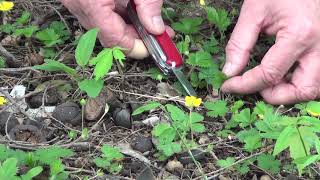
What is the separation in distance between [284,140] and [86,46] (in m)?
0.83

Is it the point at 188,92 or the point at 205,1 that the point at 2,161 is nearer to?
the point at 188,92

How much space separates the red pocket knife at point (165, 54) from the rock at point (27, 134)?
56 cm

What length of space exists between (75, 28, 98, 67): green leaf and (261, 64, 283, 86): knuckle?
0.64 meters

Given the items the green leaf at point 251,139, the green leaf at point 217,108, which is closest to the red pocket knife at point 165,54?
the green leaf at point 217,108

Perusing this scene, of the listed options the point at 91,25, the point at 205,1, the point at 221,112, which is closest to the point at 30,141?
the point at 91,25

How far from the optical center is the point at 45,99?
88.4 inches

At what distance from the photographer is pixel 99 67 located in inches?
79.0

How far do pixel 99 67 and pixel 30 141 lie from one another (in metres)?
0.37

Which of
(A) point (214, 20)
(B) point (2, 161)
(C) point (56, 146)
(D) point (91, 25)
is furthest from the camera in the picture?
(A) point (214, 20)

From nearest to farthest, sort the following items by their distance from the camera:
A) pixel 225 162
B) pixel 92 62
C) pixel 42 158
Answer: pixel 42 158 < pixel 225 162 < pixel 92 62

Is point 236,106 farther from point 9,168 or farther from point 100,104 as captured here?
point 9,168

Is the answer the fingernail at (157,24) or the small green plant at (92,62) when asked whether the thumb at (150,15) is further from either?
the small green plant at (92,62)

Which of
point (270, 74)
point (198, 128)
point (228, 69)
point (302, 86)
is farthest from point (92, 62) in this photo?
point (302, 86)

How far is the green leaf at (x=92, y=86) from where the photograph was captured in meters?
2.01
